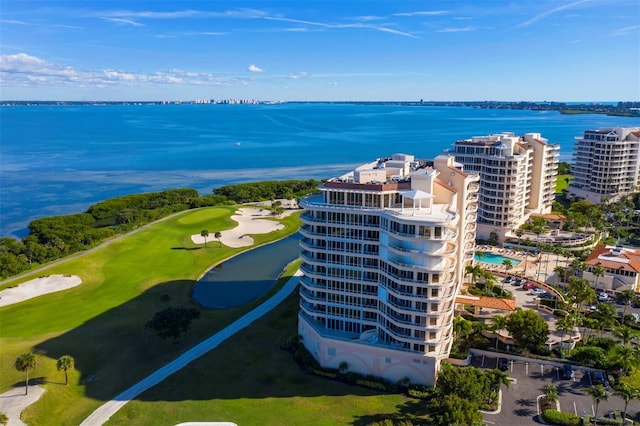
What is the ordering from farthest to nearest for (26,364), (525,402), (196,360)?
1. (196,360)
2. (26,364)
3. (525,402)

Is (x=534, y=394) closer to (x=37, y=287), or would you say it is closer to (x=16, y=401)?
(x=16, y=401)

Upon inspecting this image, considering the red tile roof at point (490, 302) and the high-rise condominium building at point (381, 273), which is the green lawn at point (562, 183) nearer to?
the red tile roof at point (490, 302)

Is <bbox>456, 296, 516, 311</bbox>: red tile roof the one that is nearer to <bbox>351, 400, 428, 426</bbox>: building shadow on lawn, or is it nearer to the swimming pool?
<bbox>351, 400, 428, 426</bbox>: building shadow on lawn

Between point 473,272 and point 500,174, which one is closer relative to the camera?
point 473,272

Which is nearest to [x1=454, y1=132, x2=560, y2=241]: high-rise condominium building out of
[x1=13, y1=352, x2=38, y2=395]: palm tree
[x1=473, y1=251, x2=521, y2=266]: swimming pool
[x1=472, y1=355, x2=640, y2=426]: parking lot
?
[x1=473, y1=251, x2=521, y2=266]: swimming pool

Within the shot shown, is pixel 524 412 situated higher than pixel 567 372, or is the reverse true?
pixel 567 372

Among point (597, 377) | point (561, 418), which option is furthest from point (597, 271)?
point (561, 418)
